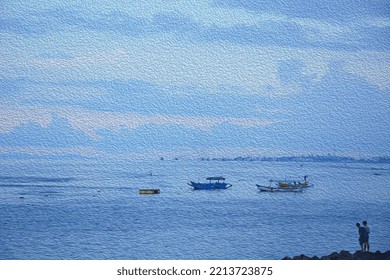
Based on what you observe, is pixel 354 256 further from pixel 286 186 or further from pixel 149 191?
pixel 149 191

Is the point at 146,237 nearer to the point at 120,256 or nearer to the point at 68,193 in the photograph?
the point at 120,256

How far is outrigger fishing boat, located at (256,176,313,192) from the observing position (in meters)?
6.26

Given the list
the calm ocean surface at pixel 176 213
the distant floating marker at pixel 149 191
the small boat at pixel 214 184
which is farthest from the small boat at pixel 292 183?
the distant floating marker at pixel 149 191

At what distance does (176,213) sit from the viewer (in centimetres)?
570

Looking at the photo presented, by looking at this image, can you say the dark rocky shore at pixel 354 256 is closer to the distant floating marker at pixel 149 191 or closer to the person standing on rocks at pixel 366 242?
the person standing on rocks at pixel 366 242

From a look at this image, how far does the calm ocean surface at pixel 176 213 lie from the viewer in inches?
198

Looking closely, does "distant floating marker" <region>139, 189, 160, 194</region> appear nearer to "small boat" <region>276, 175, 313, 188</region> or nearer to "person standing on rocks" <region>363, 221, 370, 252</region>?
"small boat" <region>276, 175, 313, 188</region>

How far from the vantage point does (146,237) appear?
5.31 m

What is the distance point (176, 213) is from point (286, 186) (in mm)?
1562

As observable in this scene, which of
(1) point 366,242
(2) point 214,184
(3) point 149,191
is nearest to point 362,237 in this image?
(1) point 366,242

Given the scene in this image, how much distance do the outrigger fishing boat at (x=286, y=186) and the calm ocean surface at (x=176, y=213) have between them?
0.37 feet

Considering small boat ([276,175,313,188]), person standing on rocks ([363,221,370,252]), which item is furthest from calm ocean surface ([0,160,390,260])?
small boat ([276,175,313,188])
